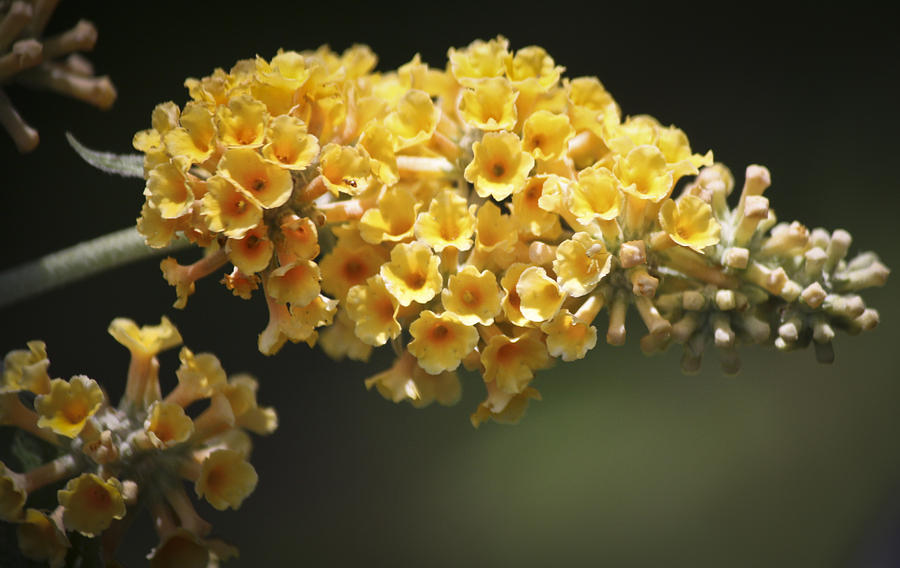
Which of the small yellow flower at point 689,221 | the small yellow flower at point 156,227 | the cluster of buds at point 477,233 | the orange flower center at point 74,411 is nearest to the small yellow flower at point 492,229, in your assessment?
the cluster of buds at point 477,233

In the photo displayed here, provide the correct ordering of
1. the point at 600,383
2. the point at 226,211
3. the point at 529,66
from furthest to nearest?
the point at 600,383, the point at 529,66, the point at 226,211

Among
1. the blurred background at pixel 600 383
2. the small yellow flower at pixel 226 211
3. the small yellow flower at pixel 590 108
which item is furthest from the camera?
the blurred background at pixel 600 383

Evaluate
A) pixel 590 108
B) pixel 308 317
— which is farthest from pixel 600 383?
pixel 308 317

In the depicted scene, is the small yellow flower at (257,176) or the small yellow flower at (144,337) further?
the small yellow flower at (144,337)

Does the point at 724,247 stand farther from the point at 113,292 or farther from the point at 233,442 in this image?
the point at 113,292

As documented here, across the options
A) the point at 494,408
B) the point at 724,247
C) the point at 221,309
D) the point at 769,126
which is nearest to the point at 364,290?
the point at 494,408

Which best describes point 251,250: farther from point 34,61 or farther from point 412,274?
point 34,61

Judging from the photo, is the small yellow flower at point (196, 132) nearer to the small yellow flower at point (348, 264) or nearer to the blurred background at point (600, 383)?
the small yellow flower at point (348, 264)
